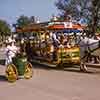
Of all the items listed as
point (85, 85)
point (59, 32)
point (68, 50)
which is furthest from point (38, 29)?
point (85, 85)

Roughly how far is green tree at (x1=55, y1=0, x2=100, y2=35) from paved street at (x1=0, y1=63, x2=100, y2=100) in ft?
A: 31.6

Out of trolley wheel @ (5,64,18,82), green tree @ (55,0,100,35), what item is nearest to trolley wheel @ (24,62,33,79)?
trolley wheel @ (5,64,18,82)

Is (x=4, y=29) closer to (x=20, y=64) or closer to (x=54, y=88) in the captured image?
(x=20, y=64)

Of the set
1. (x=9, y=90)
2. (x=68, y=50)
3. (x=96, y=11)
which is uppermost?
(x=96, y=11)

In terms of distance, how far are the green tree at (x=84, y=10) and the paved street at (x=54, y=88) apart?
31.6 ft

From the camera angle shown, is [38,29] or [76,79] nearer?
[76,79]

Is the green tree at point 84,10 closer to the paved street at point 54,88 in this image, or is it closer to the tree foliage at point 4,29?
the paved street at point 54,88

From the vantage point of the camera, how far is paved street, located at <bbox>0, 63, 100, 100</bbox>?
418 inches

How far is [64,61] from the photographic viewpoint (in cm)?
Result: 1805

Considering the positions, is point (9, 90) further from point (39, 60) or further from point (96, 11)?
point (96, 11)

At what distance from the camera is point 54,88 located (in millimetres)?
12047

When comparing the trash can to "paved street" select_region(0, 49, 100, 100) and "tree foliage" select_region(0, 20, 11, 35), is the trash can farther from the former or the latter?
"tree foliage" select_region(0, 20, 11, 35)

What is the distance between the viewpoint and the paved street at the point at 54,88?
10625 mm

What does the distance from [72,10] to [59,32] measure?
22.2 feet
